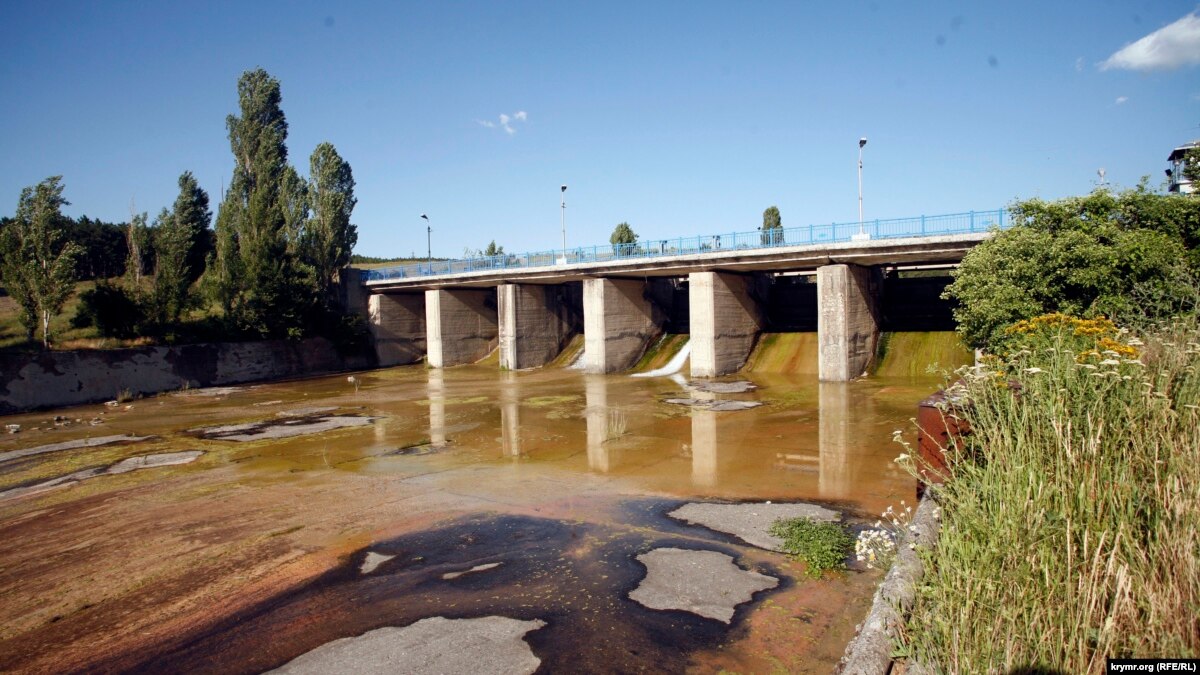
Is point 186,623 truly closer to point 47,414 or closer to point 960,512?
point 960,512

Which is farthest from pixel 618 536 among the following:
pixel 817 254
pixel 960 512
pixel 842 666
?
pixel 817 254

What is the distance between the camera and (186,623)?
6395mm

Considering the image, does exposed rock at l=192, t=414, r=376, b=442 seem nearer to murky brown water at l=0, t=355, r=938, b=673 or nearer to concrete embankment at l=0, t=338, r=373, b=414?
murky brown water at l=0, t=355, r=938, b=673

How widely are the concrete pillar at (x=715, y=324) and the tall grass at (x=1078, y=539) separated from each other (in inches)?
883

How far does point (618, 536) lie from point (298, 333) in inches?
1256

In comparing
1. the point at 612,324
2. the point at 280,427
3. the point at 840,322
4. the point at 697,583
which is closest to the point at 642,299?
the point at 612,324

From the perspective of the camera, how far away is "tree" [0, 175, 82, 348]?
90.8 feet

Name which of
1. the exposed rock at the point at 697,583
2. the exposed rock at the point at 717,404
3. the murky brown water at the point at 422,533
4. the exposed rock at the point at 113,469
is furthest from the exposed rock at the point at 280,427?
the exposed rock at the point at 697,583

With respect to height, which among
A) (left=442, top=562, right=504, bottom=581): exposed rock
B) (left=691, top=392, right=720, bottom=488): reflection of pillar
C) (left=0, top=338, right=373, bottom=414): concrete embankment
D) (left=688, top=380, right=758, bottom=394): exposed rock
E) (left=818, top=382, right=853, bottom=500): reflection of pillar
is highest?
(left=0, top=338, right=373, bottom=414): concrete embankment

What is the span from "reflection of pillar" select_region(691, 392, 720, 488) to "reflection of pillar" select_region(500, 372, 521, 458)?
12.5 ft

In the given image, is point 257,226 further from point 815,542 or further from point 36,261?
point 815,542

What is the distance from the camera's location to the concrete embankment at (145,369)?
25375 mm

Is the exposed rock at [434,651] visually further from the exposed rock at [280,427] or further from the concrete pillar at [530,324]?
the concrete pillar at [530,324]

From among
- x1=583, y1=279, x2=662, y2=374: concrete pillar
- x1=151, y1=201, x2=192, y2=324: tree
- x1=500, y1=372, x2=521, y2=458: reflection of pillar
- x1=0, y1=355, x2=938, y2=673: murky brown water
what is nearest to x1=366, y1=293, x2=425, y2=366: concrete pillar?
x1=151, y1=201, x2=192, y2=324: tree
